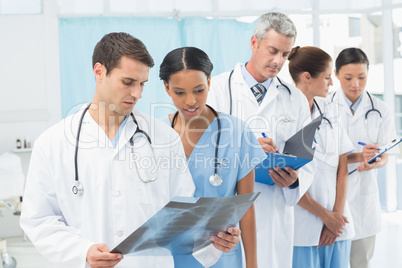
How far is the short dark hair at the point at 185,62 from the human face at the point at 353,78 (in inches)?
51.4

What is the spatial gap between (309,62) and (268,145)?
0.64 m

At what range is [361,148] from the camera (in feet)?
8.79

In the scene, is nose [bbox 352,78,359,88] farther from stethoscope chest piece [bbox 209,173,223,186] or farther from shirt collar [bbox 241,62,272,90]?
stethoscope chest piece [bbox 209,173,223,186]

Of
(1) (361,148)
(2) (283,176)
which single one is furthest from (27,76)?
(2) (283,176)

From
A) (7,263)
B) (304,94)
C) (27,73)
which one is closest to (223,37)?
(27,73)

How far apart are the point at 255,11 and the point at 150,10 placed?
892mm

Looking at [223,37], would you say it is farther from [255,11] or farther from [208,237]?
[208,237]

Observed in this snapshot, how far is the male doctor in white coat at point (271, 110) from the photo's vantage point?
191 centimetres

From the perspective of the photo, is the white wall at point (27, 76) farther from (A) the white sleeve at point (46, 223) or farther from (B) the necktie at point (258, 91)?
(A) the white sleeve at point (46, 223)

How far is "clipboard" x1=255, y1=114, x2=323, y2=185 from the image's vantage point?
1.69m

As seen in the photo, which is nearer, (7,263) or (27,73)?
(7,263)

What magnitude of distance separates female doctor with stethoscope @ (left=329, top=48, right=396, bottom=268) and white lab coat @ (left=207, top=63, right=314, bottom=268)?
2.40 ft

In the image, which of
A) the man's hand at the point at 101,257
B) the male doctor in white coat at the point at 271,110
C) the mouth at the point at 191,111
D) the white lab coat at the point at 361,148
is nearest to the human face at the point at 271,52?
the male doctor in white coat at the point at 271,110

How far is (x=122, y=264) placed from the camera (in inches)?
51.2
